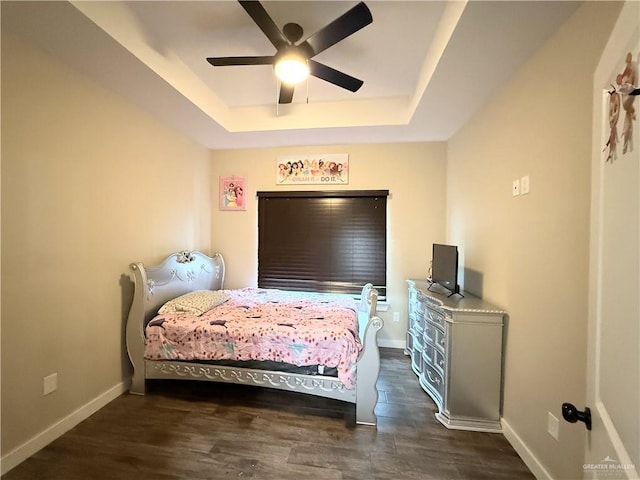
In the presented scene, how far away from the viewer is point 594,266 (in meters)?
0.84

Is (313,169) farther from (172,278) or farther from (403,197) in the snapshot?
(172,278)

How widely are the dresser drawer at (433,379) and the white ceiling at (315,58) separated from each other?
2392mm

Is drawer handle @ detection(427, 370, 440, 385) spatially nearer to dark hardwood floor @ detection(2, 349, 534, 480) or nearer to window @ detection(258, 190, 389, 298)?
dark hardwood floor @ detection(2, 349, 534, 480)

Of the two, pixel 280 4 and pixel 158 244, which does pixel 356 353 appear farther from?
pixel 280 4

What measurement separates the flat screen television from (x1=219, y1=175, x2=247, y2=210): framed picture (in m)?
2.61

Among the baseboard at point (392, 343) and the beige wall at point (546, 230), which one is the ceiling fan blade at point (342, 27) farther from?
the baseboard at point (392, 343)

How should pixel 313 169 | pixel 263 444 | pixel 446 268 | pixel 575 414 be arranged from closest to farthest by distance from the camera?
pixel 575 414 → pixel 263 444 → pixel 446 268 → pixel 313 169

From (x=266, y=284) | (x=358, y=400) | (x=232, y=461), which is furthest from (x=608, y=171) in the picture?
(x=266, y=284)

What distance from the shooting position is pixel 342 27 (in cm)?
160

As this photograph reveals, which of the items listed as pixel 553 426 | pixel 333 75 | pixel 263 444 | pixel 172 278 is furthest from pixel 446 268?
pixel 172 278

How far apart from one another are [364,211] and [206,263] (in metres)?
2.14

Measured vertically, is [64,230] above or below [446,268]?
above

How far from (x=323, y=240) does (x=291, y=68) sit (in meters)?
2.17

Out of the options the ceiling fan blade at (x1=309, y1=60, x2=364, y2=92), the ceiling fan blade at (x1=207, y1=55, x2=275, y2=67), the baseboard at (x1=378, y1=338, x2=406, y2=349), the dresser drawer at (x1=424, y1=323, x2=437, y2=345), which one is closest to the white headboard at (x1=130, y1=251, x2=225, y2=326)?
the ceiling fan blade at (x1=207, y1=55, x2=275, y2=67)
